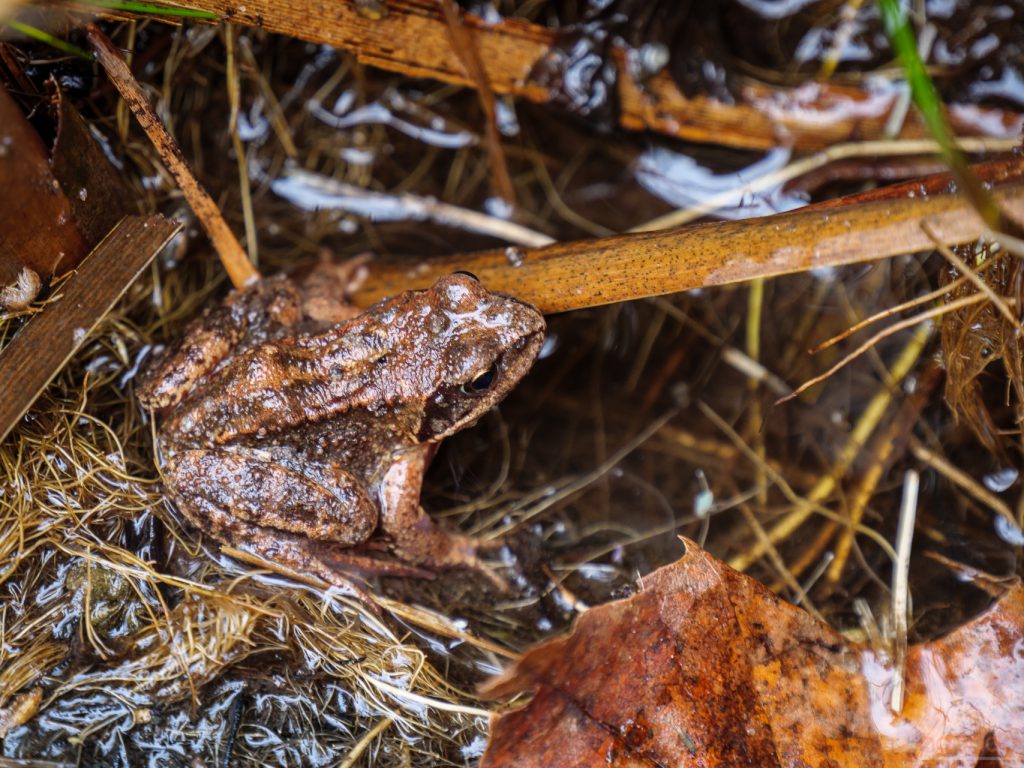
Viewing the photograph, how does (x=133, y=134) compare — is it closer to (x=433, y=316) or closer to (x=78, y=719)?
(x=433, y=316)

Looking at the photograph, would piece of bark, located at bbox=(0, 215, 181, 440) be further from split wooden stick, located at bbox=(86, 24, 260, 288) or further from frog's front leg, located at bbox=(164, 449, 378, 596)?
frog's front leg, located at bbox=(164, 449, 378, 596)

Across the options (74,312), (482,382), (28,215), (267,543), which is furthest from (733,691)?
(28,215)

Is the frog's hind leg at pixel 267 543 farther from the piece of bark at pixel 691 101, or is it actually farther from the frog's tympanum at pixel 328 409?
the piece of bark at pixel 691 101

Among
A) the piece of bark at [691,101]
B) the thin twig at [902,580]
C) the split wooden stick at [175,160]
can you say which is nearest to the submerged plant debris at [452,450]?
the thin twig at [902,580]

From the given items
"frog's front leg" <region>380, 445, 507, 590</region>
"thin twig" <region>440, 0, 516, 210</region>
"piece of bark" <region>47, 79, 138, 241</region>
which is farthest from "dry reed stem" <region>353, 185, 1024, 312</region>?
"piece of bark" <region>47, 79, 138, 241</region>

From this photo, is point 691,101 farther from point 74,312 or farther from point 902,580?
point 74,312

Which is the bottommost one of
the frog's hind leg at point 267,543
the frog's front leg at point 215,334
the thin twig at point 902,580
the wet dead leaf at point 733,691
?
the thin twig at point 902,580
